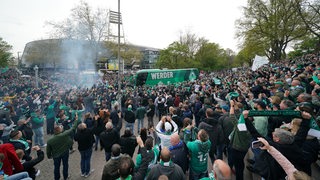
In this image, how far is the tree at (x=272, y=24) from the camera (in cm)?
2639

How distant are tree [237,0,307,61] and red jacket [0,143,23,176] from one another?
31.1 metres

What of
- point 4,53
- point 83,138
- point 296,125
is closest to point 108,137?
point 83,138

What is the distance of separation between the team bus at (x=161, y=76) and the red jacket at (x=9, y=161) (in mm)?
16824

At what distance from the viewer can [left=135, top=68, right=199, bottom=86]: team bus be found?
20.3 metres

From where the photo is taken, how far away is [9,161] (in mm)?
3475

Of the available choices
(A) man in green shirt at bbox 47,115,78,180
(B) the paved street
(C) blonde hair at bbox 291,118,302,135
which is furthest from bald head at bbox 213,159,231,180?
(B) the paved street

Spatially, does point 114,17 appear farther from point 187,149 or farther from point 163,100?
point 187,149

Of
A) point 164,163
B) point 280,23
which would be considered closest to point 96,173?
point 164,163

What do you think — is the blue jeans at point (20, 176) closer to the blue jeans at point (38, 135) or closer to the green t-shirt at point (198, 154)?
the green t-shirt at point (198, 154)

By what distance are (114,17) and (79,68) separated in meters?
33.8

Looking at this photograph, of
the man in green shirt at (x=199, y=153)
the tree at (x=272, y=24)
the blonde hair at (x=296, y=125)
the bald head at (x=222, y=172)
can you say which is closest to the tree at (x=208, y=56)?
the tree at (x=272, y=24)

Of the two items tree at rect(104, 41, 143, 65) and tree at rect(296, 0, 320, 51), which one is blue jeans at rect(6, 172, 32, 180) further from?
tree at rect(104, 41, 143, 65)

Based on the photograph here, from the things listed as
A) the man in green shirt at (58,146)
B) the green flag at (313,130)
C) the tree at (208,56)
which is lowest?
the man in green shirt at (58,146)

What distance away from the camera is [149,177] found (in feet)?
9.16
